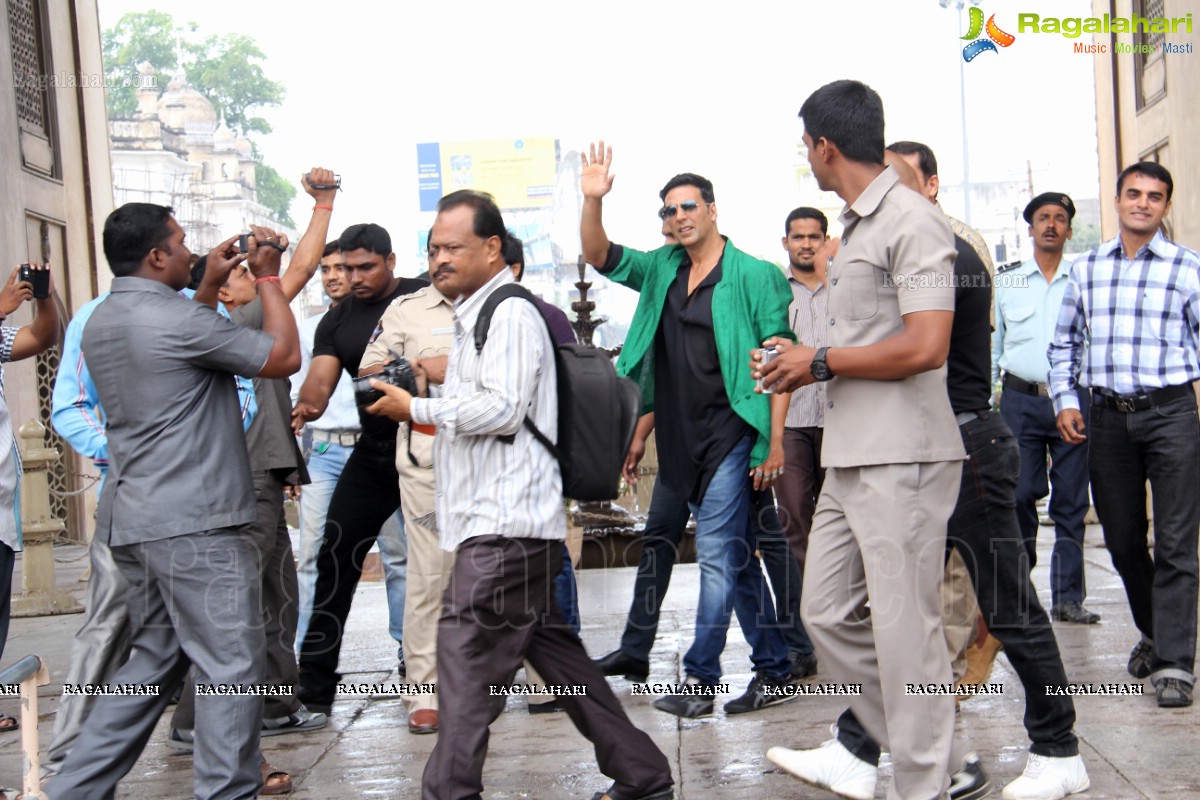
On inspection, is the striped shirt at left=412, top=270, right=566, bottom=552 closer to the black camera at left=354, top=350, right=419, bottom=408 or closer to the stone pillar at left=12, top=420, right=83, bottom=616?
the black camera at left=354, top=350, right=419, bottom=408

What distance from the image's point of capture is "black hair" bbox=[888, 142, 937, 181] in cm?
441

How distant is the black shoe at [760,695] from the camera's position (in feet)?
Answer: 17.0

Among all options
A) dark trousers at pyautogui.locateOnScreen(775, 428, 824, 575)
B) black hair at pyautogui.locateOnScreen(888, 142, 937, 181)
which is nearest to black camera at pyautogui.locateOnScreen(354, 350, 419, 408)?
black hair at pyautogui.locateOnScreen(888, 142, 937, 181)

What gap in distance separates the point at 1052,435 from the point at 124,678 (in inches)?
182

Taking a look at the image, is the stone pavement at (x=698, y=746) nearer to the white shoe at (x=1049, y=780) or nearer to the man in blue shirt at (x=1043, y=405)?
the white shoe at (x=1049, y=780)

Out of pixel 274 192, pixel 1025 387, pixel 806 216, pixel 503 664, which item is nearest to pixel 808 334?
pixel 806 216

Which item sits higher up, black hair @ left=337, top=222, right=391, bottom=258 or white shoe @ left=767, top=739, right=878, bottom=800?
black hair @ left=337, top=222, right=391, bottom=258

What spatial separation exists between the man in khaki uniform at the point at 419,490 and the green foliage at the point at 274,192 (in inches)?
2946

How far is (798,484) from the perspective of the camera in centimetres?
591

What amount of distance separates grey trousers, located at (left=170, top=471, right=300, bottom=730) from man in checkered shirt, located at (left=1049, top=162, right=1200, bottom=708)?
3.05 metres

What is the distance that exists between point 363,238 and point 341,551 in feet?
4.21

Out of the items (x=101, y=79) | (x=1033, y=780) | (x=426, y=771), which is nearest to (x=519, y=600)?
(x=426, y=771)

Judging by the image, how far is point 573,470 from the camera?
3.81m

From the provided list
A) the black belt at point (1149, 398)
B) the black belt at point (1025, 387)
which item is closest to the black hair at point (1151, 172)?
the black belt at point (1149, 398)
